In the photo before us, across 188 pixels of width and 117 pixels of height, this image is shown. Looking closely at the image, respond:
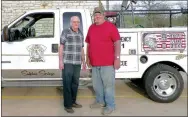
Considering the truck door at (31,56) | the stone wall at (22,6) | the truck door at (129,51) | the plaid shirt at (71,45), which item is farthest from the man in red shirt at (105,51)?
the stone wall at (22,6)


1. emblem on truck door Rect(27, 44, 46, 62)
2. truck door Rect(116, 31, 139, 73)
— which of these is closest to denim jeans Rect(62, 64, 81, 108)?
emblem on truck door Rect(27, 44, 46, 62)

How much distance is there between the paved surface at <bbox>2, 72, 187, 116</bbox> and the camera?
536 cm

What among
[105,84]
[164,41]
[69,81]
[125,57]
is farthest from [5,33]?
[164,41]

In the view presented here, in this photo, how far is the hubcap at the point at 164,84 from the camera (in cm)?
597

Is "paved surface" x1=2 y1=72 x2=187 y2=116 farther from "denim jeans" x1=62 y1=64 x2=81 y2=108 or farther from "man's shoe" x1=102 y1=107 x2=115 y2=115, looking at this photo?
"denim jeans" x1=62 y1=64 x2=81 y2=108

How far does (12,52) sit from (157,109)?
2.99m

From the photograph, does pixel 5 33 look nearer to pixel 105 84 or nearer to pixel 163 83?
pixel 105 84

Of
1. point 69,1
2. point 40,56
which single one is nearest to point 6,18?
point 69,1

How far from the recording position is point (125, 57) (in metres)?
5.91

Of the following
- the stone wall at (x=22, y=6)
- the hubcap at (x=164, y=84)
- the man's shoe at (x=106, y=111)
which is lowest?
the man's shoe at (x=106, y=111)

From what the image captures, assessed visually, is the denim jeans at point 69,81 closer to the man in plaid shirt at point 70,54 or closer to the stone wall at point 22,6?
the man in plaid shirt at point 70,54

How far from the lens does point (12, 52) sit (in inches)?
234

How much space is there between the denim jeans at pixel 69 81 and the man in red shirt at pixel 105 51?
0.34 metres

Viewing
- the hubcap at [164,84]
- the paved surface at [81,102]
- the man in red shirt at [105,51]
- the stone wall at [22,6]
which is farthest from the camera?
the stone wall at [22,6]
